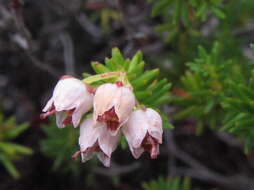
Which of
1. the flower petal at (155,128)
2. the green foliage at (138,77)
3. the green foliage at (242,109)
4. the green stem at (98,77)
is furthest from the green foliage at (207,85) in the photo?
the flower petal at (155,128)

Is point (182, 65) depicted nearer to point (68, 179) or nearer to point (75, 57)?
point (75, 57)

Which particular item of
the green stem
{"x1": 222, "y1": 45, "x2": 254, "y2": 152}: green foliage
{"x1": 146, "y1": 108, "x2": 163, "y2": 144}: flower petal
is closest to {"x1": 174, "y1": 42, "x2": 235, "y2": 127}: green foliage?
{"x1": 222, "y1": 45, "x2": 254, "y2": 152}: green foliage

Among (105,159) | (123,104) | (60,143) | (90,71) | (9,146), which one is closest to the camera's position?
(123,104)

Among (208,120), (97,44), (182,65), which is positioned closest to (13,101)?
(97,44)

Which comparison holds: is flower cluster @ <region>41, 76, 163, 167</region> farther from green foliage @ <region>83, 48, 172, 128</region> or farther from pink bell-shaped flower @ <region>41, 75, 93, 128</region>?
green foliage @ <region>83, 48, 172, 128</region>

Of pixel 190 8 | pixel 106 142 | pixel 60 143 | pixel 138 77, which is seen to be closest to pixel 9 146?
pixel 60 143

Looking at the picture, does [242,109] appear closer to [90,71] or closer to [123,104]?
[123,104]
